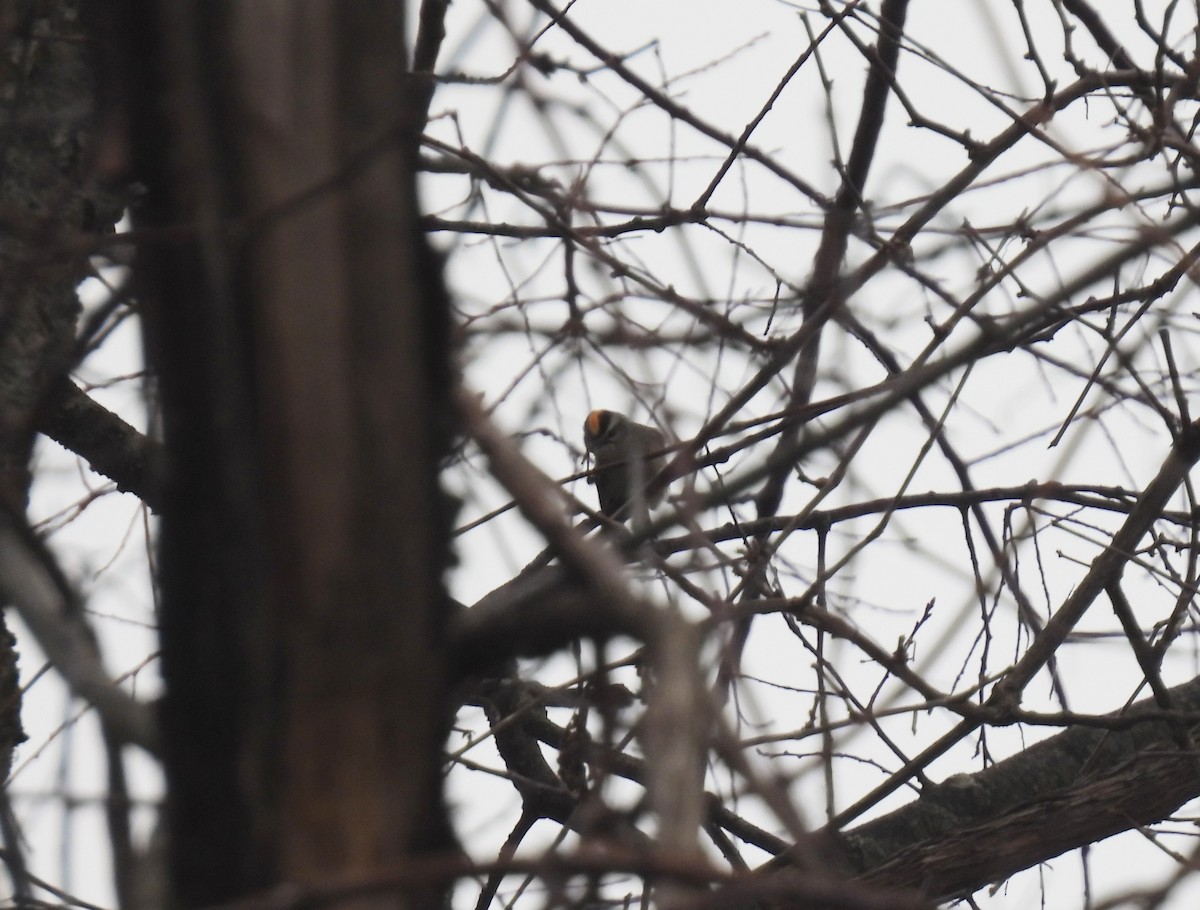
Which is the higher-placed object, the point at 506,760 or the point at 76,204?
the point at 76,204

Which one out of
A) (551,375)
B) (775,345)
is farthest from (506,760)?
(775,345)

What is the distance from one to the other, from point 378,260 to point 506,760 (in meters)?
2.78

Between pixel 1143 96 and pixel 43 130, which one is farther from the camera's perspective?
pixel 1143 96

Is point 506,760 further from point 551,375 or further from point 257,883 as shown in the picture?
point 257,883

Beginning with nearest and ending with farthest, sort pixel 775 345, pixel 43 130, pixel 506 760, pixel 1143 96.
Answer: pixel 43 130 → pixel 775 345 → pixel 1143 96 → pixel 506 760

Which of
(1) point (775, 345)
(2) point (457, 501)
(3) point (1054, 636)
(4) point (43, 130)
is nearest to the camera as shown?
(2) point (457, 501)

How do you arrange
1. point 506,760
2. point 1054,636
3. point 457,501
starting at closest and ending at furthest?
1. point 457,501
2. point 1054,636
3. point 506,760

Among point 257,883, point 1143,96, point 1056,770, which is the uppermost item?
point 1143,96

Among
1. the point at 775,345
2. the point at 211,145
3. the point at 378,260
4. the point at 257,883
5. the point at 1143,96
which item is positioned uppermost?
the point at 1143,96

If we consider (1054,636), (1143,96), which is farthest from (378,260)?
(1143,96)

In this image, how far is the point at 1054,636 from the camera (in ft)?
9.39

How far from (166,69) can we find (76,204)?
5.73ft

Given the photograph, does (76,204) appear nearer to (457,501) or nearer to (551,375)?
(551,375)

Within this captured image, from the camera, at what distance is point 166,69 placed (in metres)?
1.12
